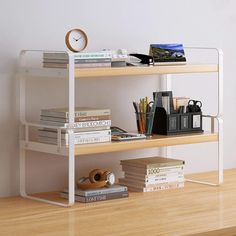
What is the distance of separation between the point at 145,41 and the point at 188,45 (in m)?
0.27

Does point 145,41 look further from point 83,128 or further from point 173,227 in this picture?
point 173,227

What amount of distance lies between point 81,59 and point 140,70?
0.29 metres

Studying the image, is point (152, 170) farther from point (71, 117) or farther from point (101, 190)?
point (71, 117)

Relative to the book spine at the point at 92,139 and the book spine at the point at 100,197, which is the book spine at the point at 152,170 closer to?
the book spine at the point at 100,197

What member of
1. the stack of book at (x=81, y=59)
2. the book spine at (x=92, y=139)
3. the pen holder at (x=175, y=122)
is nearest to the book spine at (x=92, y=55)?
the stack of book at (x=81, y=59)

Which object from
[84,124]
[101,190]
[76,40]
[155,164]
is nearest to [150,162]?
[155,164]

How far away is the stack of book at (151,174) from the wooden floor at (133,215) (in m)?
0.06

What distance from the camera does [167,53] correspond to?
340 centimetres

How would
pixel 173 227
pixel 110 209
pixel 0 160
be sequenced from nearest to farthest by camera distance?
pixel 173 227 < pixel 110 209 < pixel 0 160

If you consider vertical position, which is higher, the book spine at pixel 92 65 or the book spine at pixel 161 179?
the book spine at pixel 92 65

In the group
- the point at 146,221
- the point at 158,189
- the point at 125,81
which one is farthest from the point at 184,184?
the point at 146,221

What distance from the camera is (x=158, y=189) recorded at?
3.44 m

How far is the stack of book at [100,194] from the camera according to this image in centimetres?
316

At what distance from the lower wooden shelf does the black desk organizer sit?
4 cm
